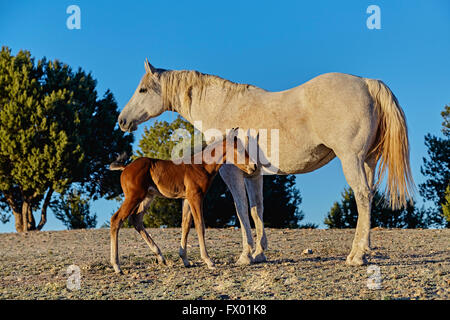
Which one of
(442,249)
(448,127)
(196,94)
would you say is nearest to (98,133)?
(196,94)

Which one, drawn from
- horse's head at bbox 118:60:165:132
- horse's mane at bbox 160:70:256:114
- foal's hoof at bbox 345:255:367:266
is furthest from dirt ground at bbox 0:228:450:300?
horse's mane at bbox 160:70:256:114

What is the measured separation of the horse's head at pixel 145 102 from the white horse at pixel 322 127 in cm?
56

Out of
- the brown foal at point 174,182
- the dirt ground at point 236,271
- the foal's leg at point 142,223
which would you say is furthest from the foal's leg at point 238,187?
the foal's leg at point 142,223

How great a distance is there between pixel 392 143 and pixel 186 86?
3556 mm

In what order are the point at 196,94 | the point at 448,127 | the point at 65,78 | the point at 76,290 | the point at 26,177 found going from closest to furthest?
the point at 76,290, the point at 196,94, the point at 26,177, the point at 65,78, the point at 448,127

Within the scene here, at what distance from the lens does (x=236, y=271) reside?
22.3ft

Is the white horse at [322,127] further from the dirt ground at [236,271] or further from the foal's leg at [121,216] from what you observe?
the foal's leg at [121,216]

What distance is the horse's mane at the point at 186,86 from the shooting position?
8031 millimetres

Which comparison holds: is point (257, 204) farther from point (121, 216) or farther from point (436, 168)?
point (436, 168)

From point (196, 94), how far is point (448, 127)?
1025 inches

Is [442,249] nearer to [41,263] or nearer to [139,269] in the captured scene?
[139,269]

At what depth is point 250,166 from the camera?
23.2 ft

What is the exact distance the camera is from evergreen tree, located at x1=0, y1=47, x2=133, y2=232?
2036 centimetres

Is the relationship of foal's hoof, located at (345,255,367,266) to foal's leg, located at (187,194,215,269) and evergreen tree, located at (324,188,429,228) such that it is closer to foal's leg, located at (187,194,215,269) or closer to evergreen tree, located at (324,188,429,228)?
foal's leg, located at (187,194,215,269)
